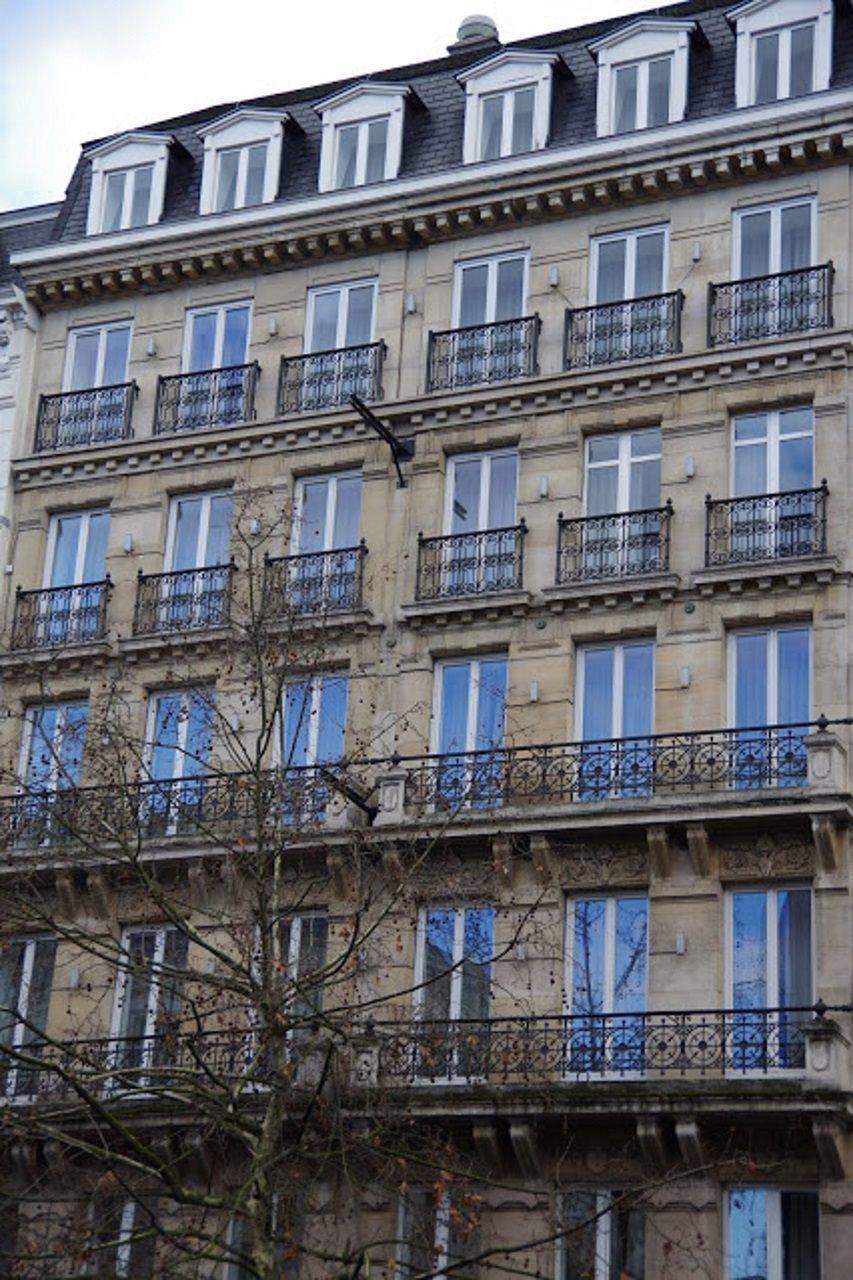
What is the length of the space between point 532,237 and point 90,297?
7.25m

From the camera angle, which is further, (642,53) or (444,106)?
(444,106)

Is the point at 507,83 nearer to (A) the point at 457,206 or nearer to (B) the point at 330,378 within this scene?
(A) the point at 457,206

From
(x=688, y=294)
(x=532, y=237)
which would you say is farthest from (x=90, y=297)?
(x=688, y=294)

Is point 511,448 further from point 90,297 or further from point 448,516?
point 90,297

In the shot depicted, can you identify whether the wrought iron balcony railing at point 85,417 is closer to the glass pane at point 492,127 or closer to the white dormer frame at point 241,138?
the white dormer frame at point 241,138

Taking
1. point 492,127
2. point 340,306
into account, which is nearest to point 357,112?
point 492,127

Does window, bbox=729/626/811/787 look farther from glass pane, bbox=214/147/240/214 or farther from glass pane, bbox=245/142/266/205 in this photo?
glass pane, bbox=214/147/240/214

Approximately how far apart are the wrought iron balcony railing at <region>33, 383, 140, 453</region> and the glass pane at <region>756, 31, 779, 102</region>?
1013cm

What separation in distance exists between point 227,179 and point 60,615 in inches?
289

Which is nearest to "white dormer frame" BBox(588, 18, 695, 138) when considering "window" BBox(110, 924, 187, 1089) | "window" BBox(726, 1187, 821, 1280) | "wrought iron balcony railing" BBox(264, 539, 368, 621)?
"wrought iron balcony railing" BBox(264, 539, 368, 621)

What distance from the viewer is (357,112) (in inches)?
1412

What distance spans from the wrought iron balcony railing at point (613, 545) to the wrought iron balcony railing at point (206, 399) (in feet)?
18.6

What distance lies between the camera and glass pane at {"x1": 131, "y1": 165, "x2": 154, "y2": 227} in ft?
121

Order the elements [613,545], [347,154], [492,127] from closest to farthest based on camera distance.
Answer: [613,545], [492,127], [347,154]
